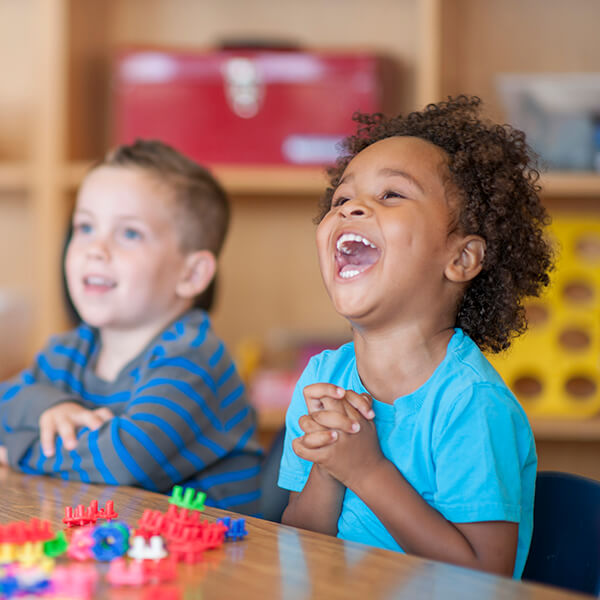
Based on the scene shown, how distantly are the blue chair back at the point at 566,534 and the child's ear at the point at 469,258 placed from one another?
242 mm

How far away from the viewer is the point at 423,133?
98cm

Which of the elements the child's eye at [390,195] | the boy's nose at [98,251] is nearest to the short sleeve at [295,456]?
the child's eye at [390,195]

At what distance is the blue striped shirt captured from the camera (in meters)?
1.09

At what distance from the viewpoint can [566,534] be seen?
0.89 meters

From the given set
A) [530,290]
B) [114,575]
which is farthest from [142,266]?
[114,575]

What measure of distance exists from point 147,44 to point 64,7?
298mm

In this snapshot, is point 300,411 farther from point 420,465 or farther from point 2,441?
point 2,441

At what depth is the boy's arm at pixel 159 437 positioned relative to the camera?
42.4 inches

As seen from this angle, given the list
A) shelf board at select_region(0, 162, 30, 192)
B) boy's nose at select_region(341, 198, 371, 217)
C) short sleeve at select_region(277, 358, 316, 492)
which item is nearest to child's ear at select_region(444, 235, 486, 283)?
boy's nose at select_region(341, 198, 371, 217)

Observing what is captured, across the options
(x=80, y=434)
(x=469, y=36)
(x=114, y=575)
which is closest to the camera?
(x=114, y=575)

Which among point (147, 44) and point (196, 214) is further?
point (147, 44)

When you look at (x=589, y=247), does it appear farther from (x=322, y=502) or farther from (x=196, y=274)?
(x=322, y=502)

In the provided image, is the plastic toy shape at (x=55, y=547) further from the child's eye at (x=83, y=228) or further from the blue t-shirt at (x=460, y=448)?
the child's eye at (x=83, y=228)

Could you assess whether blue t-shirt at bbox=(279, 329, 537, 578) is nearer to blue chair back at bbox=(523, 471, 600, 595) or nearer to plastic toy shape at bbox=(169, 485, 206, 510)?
blue chair back at bbox=(523, 471, 600, 595)
